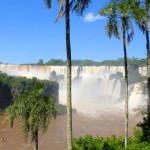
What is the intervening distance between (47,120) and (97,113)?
67.0m

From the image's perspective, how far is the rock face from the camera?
374ft

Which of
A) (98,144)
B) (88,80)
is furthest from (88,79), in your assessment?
(98,144)

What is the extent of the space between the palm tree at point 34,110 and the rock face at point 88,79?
90.0 m

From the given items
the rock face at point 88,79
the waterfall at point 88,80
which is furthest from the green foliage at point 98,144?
the rock face at point 88,79

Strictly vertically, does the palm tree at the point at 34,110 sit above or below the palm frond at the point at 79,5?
below

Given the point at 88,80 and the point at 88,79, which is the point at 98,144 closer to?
the point at 88,79

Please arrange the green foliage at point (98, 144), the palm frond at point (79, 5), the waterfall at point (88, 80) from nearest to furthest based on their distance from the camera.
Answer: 1. the palm frond at point (79, 5)
2. the green foliage at point (98, 144)
3. the waterfall at point (88, 80)

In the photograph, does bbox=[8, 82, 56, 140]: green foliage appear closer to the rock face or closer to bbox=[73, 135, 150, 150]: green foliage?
bbox=[73, 135, 150, 150]: green foliage

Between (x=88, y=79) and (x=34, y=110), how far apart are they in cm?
10771

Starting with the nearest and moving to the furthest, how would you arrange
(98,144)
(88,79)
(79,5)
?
(79,5) → (98,144) → (88,79)

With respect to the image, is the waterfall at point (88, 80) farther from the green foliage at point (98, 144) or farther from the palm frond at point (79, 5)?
the palm frond at point (79, 5)

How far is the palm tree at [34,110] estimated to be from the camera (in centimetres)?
1881

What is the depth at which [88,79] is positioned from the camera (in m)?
126

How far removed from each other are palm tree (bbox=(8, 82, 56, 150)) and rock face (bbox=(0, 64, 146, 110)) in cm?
8995
